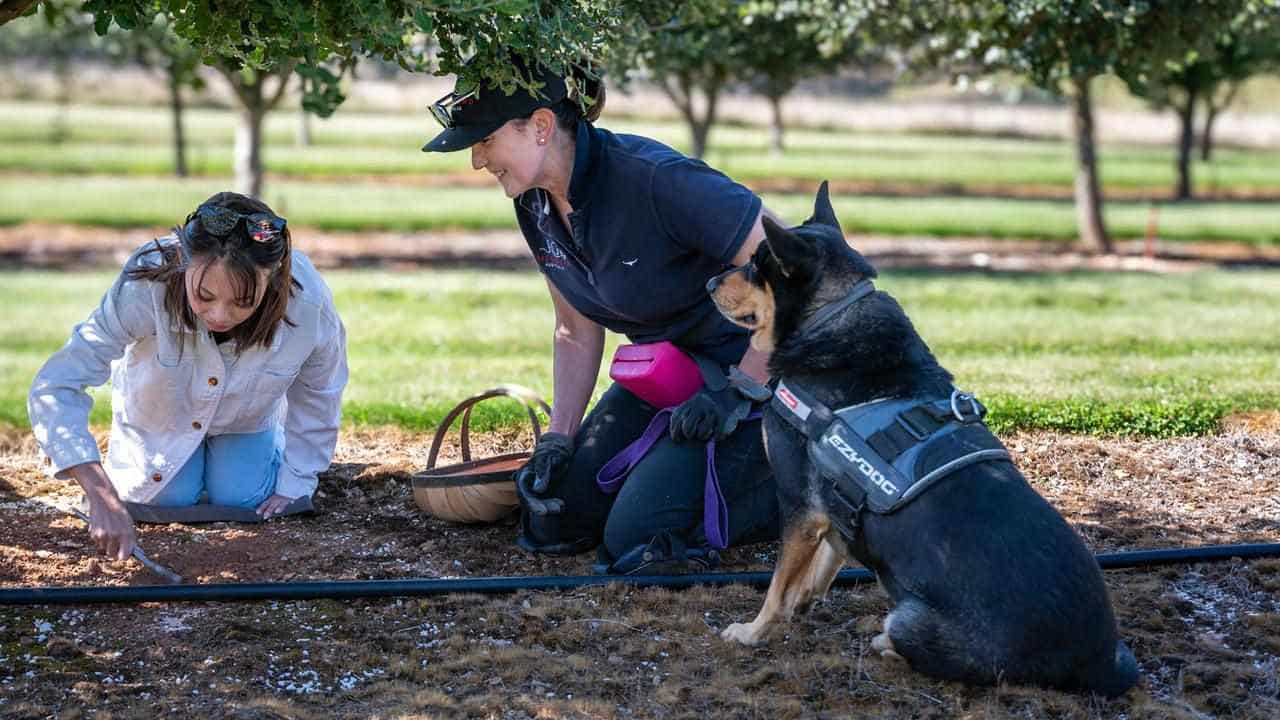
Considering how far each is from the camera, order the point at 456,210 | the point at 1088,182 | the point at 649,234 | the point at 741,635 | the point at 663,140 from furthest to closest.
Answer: the point at 663,140 → the point at 456,210 → the point at 1088,182 → the point at 649,234 → the point at 741,635

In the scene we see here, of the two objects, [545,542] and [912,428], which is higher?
[912,428]

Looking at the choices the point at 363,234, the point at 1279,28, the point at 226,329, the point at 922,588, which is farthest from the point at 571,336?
the point at 363,234

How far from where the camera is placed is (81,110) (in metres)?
46.8

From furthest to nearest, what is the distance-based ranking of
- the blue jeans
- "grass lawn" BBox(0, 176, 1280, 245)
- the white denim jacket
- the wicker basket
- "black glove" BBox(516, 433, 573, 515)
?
"grass lawn" BBox(0, 176, 1280, 245) → the blue jeans → the wicker basket → "black glove" BBox(516, 433, 573, 515) → the white denim jacket

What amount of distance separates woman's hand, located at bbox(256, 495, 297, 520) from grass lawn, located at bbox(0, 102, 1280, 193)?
1086 inches

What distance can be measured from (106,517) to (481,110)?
1879 mm

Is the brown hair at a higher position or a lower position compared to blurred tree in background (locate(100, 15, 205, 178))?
lower

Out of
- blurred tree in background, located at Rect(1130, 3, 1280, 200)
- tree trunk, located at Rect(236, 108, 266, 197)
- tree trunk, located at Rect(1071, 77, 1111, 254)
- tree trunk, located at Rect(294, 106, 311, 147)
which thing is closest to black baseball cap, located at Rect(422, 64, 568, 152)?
blurred tree in background, located at Rect(1130, 3, 1280, 200)

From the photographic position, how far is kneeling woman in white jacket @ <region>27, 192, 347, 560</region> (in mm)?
4941

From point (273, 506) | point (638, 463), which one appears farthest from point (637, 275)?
point (273, 506)

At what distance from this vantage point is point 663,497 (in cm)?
534

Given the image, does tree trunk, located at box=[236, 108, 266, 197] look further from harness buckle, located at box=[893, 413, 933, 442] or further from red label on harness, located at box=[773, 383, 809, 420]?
harness buckle, located at box=[893, 413, 933, 442]

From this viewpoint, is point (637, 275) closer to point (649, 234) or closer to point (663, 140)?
point (649, 234)

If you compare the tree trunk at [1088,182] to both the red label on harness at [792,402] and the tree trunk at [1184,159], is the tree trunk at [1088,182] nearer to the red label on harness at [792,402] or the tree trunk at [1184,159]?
the tree trunk at [1184,159]
